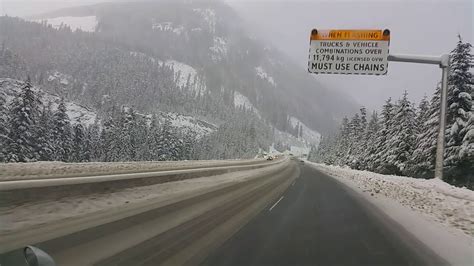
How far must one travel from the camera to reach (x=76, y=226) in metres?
9.38

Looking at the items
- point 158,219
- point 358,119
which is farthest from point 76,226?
point 358,119

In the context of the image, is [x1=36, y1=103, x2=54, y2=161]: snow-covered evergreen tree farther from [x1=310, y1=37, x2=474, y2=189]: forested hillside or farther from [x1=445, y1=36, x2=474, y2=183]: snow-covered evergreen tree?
[x1=445, y1=36, x2=474, y2=183]: snow-covered evergreen tree

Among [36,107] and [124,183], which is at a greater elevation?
[36,107]

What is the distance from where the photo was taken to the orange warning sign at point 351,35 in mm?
23203

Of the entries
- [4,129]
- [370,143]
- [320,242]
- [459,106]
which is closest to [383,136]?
[370,143]

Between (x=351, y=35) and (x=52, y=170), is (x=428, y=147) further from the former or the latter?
(x=52, y=170)

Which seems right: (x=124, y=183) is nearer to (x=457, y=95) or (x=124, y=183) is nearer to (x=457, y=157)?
(x=457, y=157)

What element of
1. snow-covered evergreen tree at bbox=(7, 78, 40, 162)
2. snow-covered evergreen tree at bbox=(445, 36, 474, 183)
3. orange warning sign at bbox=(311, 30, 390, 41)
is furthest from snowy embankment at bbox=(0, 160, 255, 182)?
snow-covered evergreen tree at bbox=(445, 36, 474, 183)

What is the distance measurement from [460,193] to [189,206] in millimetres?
9628

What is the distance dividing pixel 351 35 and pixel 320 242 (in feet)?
53.4

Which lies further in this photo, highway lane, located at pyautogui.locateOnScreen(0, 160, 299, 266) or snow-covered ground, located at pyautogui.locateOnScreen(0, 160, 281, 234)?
snow-covered ground, located at pyautogui.locateOnScreen(0, 160, 281, 234)

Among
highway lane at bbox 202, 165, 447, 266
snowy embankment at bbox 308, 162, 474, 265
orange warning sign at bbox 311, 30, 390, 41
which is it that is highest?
orange warning sign at bbox 311, 30, 390, 41

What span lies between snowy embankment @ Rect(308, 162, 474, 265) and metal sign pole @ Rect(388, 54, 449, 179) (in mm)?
1383

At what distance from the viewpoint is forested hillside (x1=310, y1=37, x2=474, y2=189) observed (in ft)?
114
